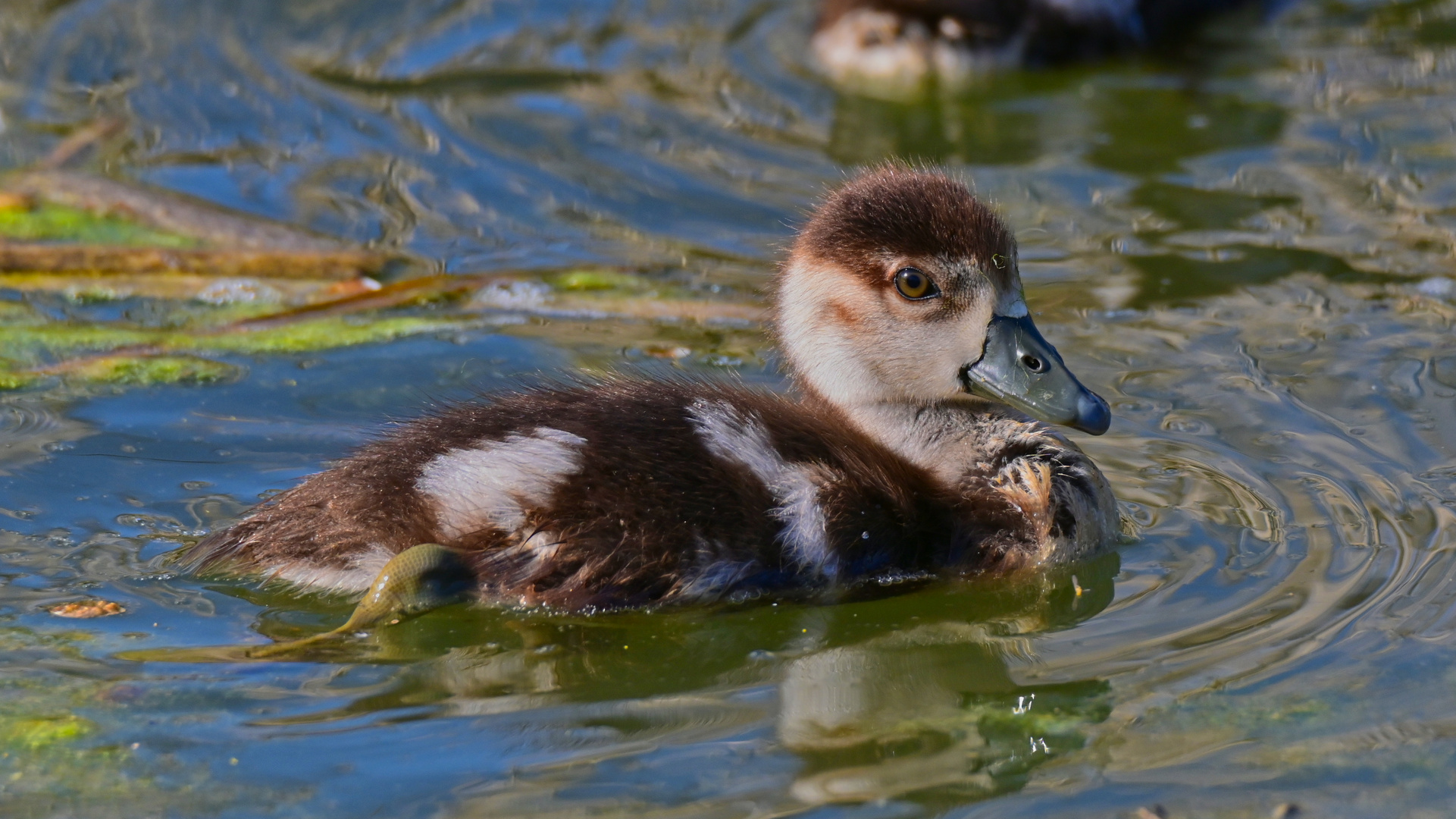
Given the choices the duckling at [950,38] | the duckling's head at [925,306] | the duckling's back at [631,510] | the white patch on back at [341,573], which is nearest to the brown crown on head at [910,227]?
the duckling's head at [925,306]

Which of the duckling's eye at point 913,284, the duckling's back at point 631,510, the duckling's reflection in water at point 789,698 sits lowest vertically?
the duckling's reflection in water at point 789,698

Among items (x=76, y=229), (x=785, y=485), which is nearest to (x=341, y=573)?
(x=785, y=485)

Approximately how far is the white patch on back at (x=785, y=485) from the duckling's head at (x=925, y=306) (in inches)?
16.3

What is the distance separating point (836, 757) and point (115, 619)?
1.61m

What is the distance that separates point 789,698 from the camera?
3.58 meters

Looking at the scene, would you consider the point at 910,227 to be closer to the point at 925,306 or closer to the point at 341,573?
the point at 925,306

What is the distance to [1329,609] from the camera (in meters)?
3.89

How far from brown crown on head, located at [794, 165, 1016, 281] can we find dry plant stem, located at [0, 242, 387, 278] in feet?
8.09

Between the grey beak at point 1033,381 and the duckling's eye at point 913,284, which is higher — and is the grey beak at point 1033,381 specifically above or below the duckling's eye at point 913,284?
below

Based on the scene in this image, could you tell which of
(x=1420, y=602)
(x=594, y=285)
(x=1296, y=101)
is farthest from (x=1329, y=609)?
(x=1296, y=101)

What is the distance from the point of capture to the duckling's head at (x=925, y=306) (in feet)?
13.8

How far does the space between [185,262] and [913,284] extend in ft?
9.92

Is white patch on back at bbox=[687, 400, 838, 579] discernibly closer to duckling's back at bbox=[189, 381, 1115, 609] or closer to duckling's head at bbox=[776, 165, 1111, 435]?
duckling's back at bbox=[189, 381, 1115, 609]

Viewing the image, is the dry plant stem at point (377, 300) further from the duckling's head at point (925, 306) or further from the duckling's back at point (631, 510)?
the duckling's head at point (925, 306)
